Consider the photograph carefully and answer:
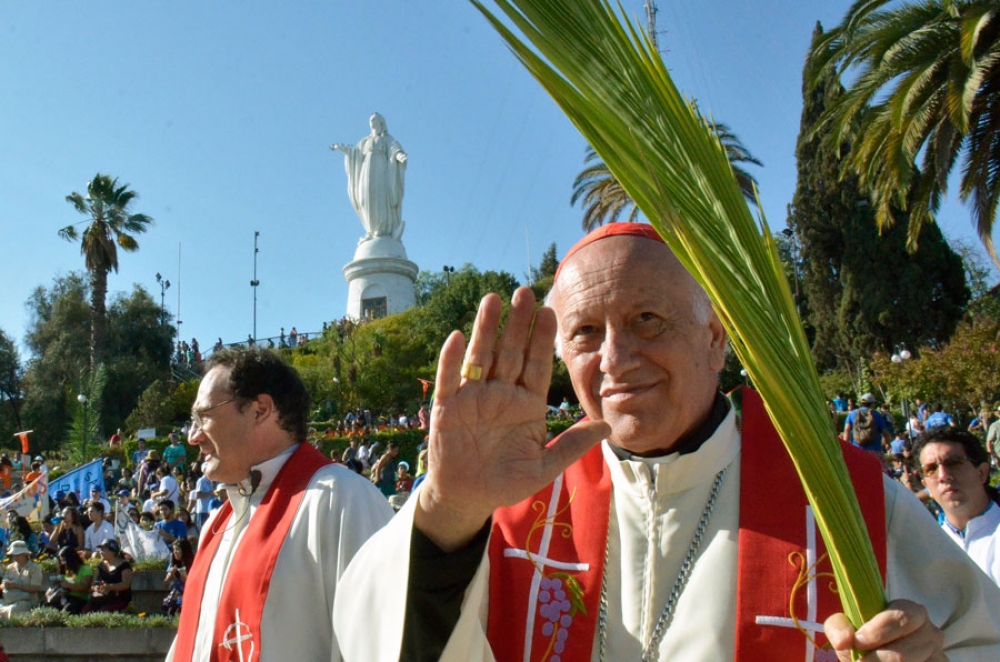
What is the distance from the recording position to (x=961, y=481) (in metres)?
4.64

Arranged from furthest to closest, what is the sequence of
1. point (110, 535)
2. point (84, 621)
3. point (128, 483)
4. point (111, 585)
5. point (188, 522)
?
point (128, 483) < point (188, 522) < point (110, 535) < point (111, 585) < point (84, 621)

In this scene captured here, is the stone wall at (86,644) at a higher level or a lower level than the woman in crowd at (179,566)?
lower

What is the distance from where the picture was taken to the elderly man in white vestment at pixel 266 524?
3049mm

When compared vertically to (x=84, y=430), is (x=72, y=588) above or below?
below

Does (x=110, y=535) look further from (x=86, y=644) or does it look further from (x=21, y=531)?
(x=86, y=644)

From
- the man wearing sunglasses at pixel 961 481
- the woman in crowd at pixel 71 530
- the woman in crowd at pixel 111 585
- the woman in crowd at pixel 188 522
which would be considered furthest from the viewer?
the woman in crowd at pixel 71 530

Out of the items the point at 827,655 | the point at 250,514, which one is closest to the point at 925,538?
the point at 827,655

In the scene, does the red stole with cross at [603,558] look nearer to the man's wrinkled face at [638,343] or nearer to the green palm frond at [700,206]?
the man's wrinkled face at [638,343]

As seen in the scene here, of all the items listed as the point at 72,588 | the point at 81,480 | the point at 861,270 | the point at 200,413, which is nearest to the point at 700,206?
the point at 200,413

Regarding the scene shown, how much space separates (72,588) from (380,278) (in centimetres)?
3377

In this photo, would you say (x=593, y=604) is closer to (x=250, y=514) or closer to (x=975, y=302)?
(x=250, y=514)

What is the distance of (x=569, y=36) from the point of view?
125cm

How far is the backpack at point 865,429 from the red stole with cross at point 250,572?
856 cm

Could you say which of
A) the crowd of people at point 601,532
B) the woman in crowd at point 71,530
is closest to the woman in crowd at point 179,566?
the woman in crowd at point 71,530
